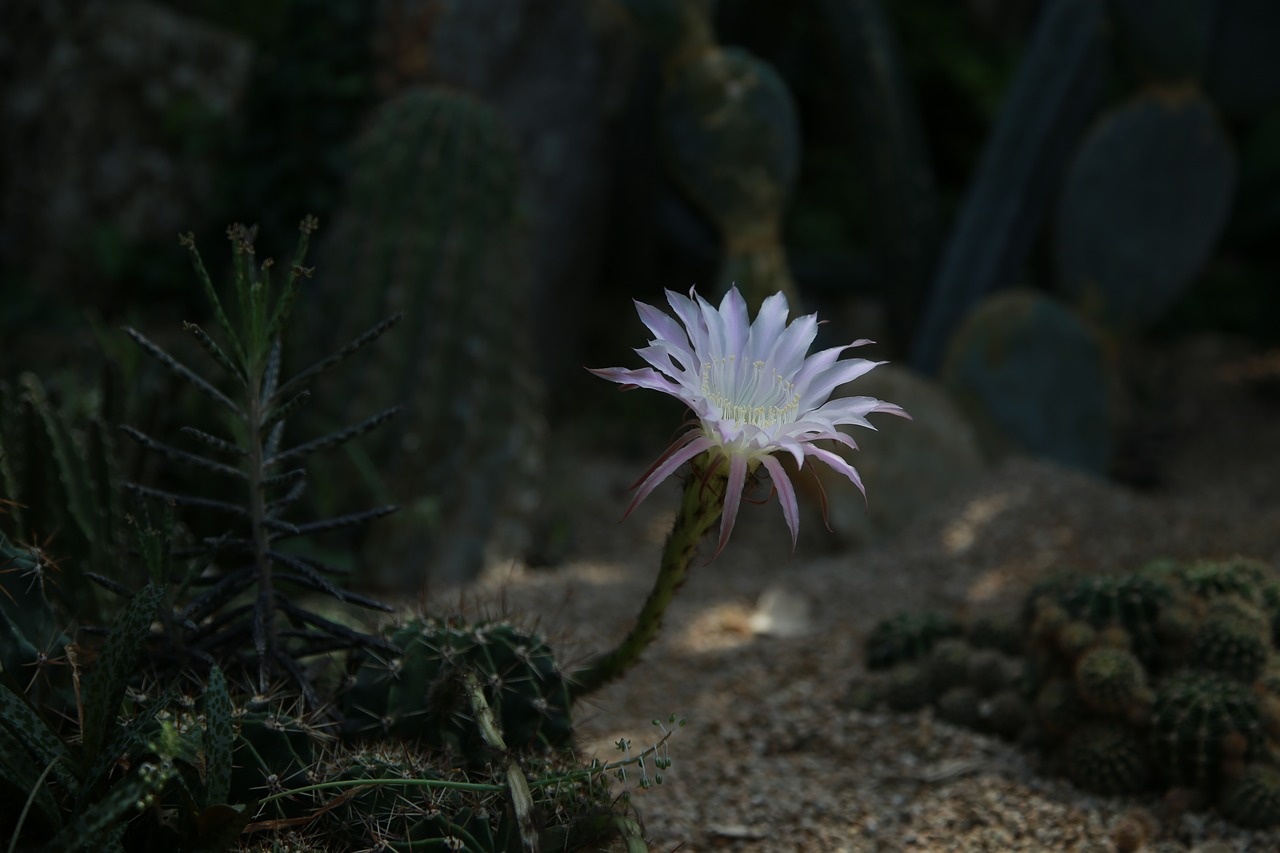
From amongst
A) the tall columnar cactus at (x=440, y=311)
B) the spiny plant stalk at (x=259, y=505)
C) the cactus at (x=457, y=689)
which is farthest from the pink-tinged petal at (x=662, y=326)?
the tall columnar cactus at (x=440, y=311)

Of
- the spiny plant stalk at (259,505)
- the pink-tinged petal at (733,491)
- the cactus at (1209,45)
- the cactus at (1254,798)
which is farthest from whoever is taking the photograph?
the cactus at (1209,45)

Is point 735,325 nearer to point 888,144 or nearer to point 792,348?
point 792,348

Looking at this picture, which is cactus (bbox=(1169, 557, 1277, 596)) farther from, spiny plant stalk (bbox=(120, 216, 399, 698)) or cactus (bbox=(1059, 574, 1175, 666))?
spiny plant stalk (bbox=(120, 216, 399, 698))

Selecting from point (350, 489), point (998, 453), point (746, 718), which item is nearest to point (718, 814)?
point (746, 718)

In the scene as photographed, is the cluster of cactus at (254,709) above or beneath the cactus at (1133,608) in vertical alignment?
beneath

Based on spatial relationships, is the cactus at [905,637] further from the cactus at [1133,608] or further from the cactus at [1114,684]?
the cactus at [1114,684]

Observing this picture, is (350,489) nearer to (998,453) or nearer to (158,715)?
(158,715)
